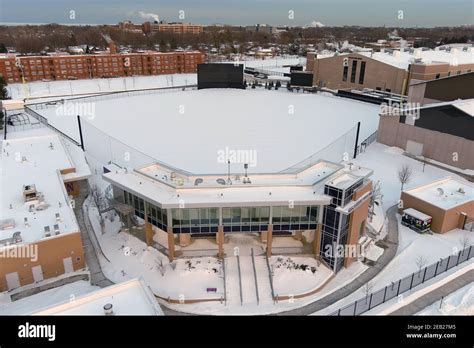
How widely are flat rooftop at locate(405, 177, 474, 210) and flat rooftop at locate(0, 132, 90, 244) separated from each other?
20741 millimetres

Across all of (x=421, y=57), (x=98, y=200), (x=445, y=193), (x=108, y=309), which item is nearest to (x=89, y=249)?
(x=98, y=200)

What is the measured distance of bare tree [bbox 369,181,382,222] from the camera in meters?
23.2

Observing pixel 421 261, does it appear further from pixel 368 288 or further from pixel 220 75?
pixel 220 75

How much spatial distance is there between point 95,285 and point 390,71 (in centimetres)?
5020

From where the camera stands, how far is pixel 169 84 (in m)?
66.9

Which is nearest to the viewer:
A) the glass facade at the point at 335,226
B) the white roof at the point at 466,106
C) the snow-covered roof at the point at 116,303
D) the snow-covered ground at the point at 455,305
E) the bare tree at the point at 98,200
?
the snow-covered roof at the point at 116,303

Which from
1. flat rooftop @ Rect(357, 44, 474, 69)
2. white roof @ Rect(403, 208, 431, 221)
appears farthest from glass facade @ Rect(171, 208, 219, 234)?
flat rooftop @ Rect(357, 44, 474, 69)

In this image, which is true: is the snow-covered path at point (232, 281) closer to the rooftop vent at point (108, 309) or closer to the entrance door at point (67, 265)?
the rooftop vent at point (108, 309)

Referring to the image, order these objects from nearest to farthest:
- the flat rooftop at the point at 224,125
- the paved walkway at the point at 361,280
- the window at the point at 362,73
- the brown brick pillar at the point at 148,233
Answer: the paved walkway at the point at 361,280 < the brown brick pillar at the point at 148,233 < the flat rooftop at the point at 224,125 < the window at the point at 362,73

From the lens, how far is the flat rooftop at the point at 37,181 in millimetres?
18703

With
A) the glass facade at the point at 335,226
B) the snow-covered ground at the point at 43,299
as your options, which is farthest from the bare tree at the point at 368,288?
the snow-covered ground at the point at 43,299

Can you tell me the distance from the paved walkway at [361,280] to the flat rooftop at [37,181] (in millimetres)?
11917

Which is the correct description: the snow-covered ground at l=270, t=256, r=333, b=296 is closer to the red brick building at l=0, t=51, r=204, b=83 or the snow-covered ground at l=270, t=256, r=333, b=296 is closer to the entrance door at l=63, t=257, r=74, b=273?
the entrance door at l=63, t=257, r=74, b=273
